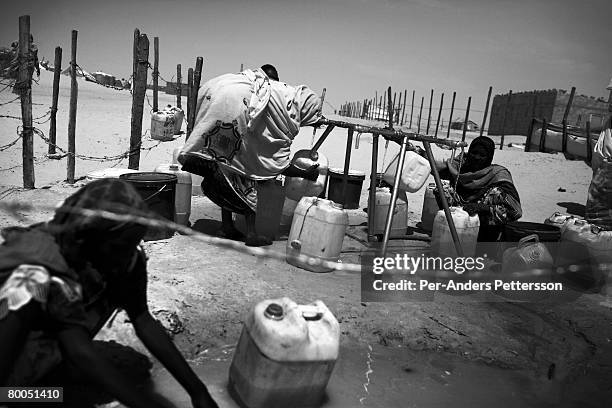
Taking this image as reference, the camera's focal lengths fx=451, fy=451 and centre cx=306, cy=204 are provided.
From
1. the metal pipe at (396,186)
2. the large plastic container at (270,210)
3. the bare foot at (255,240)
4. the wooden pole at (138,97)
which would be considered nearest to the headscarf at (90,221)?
the metal pipe at (396,186)

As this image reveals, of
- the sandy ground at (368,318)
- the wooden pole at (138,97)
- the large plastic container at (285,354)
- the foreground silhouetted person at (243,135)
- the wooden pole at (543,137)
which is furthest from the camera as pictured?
the wooden pole at (543,137)

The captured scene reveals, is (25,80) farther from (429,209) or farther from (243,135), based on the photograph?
(429,209)

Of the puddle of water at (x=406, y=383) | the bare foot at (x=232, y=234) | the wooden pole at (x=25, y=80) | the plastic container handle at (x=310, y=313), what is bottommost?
the puddle of water at (x=406, y=383)

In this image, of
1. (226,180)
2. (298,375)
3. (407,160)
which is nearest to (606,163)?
(407,160)

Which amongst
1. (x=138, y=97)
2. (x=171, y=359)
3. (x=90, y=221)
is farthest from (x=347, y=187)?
(x=90, y=221)

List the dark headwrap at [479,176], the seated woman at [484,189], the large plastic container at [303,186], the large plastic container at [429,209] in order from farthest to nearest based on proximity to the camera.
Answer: the large plastic container at [429,209] < the large plastic container at [303,186] < the dark headwrap at [479,176] < the seated woman at [484,189]

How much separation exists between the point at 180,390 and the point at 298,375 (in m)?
0.62

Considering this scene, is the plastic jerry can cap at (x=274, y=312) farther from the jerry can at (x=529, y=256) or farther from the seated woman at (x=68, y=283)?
the jerry can at (x=529, y=256)

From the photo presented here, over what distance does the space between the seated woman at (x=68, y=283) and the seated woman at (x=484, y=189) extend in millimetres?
3581

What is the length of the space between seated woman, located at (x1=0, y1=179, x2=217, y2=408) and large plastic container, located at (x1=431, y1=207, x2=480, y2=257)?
9.61 feet

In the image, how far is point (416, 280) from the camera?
3633 millimetres

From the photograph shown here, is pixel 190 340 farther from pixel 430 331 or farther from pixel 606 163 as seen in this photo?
pixel 606 163

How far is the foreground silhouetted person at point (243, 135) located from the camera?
4.00 metres

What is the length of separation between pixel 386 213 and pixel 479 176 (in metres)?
1.07
